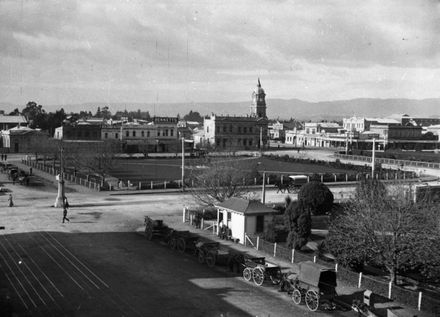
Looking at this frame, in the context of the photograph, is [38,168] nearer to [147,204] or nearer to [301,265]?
[147,204]

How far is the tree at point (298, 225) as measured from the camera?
28875 mm

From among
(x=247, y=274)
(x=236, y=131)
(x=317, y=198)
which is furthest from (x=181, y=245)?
(x=236, y=131)

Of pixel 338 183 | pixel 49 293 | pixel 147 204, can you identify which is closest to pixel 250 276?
pixel 49 293

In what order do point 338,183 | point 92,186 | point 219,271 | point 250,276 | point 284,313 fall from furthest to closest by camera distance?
point 338,183, point 92,186, point 219,271, point 250,276, point 284,313

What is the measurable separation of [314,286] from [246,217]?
444 inches

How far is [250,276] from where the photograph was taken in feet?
77.1

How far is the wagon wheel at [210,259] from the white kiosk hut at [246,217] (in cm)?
546

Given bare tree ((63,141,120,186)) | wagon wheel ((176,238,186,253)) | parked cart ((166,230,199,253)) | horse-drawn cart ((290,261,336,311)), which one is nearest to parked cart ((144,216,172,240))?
parked cart ((166,230,199,253))

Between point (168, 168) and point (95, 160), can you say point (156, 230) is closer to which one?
point (95, 160)

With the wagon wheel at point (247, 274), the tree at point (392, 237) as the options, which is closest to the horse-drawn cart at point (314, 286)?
the wagon wheel at point (247, 274)

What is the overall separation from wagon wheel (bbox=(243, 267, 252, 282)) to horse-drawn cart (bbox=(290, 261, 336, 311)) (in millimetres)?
2928

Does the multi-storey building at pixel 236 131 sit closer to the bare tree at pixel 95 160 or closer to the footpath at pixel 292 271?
the bare tree at pixel 95 160

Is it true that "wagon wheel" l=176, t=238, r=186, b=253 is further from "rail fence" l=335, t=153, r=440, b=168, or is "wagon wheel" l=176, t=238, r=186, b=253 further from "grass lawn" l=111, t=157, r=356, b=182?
"rail fence" l=335, t=153, r=440, b=168

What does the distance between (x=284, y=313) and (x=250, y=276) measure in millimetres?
4076
